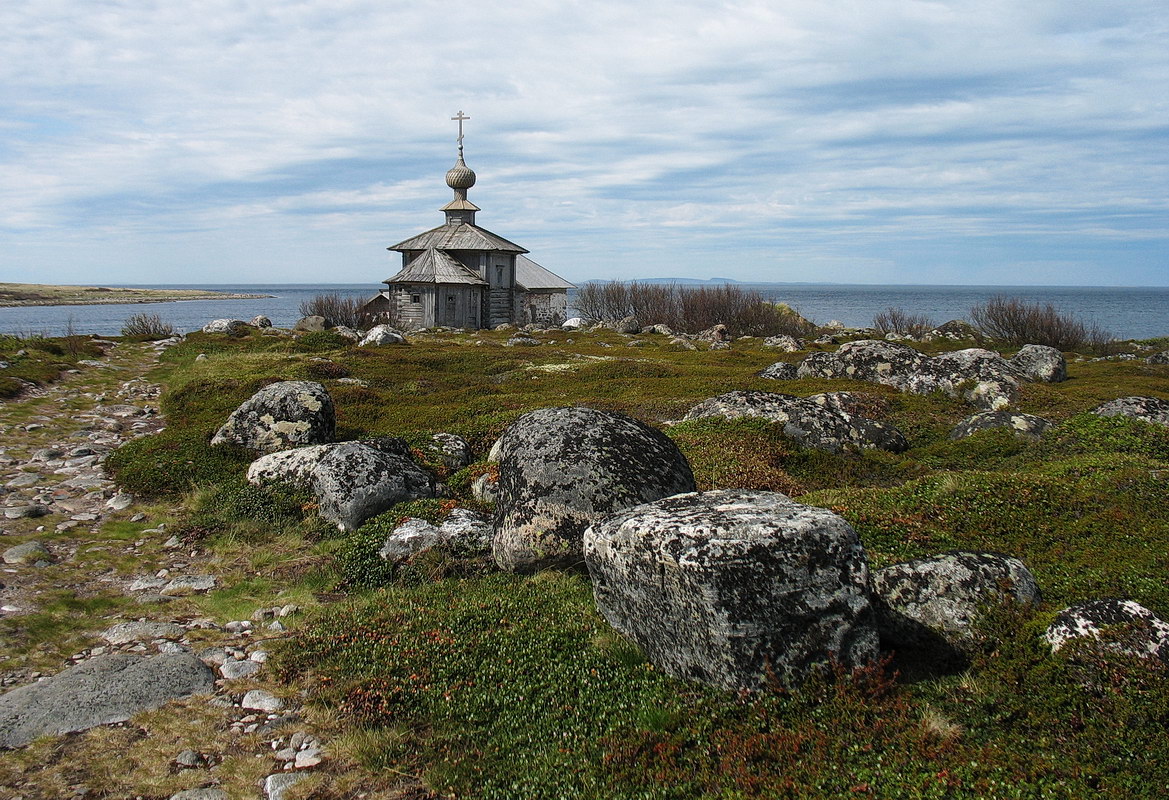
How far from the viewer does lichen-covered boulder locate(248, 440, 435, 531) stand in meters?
12.4

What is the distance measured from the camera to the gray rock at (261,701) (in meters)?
7.25

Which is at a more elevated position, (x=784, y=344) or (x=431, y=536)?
(x=784, y=344)

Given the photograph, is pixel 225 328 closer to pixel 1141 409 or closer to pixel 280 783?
pixel 280 783

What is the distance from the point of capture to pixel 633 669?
7723mm

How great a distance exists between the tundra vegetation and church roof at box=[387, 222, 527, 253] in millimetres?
46082

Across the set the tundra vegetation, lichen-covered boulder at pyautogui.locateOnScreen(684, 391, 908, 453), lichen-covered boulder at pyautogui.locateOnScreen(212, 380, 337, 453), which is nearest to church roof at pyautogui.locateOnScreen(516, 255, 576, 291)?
lichen-covered boulder at pyautogui.locateOnScreen(684, 391, 908, 453)

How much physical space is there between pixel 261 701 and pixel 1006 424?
17.1 metres

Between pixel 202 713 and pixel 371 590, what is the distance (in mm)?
3215

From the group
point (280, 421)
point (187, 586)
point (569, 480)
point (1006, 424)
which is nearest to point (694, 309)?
point (1006, 424)

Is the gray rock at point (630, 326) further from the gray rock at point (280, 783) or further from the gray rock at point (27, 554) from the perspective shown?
the gray rock at point (280, 783)

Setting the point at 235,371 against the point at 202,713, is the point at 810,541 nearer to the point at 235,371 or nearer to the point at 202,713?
the point at 202,713

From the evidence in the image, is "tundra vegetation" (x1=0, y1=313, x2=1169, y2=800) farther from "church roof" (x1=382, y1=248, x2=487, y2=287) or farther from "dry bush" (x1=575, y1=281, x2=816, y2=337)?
"dry bush" (x1=575, y1=281, x2=816, y2=337)

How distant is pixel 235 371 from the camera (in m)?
28.1

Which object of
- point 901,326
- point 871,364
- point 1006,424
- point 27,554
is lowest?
point 27,554
